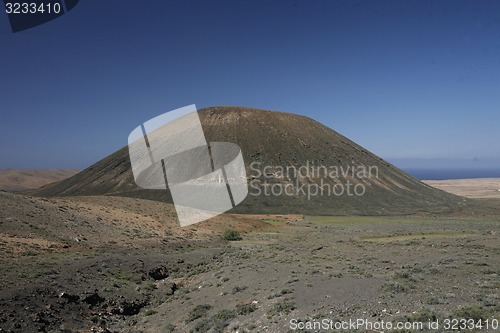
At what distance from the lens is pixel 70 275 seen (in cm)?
1723

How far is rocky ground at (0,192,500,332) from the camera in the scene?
463 inches

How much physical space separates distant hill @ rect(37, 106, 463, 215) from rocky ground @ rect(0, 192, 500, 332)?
4775 centimetres

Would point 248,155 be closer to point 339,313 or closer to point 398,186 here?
point 398,186

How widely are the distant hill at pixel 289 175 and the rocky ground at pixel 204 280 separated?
47752mm

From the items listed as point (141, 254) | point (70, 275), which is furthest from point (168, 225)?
point (70, 275)

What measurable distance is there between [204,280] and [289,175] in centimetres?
7388

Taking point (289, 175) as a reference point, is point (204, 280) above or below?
below

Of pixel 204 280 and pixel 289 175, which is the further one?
pixel 289 175

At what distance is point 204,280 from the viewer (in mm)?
19734

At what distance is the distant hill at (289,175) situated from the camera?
81.1 meters

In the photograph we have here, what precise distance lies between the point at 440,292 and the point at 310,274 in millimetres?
6288

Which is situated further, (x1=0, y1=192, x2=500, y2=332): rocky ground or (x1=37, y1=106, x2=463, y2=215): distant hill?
(x1=37, y1=106, x2=463, y2=215): distant hill

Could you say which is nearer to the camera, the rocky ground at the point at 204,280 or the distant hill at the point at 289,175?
the rocky ground at the point at 204,280

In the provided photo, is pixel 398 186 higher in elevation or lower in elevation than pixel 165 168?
lower
